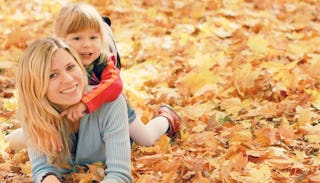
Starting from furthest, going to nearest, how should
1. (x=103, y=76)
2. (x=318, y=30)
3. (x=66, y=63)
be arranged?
(x=318, y=30), (x=103, y=76), (x=66, y=63)

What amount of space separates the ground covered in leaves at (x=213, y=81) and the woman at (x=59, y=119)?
0.16 m

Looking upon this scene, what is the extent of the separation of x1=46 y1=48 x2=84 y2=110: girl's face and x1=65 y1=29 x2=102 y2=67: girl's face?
0.27 m

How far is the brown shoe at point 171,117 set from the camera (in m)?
3.48

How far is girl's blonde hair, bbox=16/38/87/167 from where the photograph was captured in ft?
8.59

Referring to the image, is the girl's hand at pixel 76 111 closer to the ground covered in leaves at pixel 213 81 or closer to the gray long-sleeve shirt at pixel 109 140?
the gray long-sleeve shirt at pixel 109 140

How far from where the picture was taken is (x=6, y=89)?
168 inches

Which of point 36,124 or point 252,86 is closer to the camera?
point 36,124

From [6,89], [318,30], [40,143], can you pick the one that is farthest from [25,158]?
[318,30]

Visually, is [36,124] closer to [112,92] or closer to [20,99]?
[20,99]

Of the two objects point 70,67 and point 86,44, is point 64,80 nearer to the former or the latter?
point 70,67

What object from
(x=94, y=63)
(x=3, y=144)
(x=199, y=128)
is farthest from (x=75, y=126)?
(x=199, y=128)

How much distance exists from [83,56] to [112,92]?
36 centimetres

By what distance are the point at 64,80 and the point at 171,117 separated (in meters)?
1.02

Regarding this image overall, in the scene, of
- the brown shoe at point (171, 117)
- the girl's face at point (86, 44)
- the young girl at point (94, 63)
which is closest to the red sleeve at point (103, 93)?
the young girl at point (94, 63)
